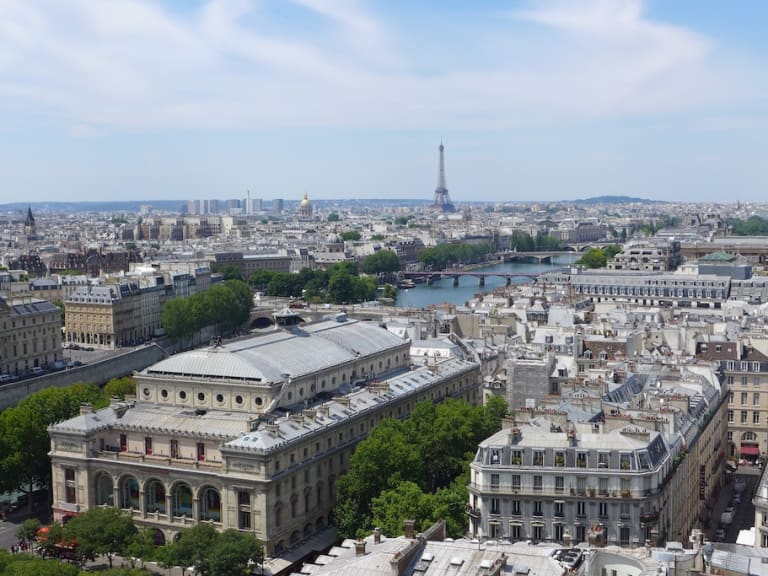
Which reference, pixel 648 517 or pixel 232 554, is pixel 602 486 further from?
pixel 232 554

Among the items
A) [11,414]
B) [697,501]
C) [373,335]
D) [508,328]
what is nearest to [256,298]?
[508,328]

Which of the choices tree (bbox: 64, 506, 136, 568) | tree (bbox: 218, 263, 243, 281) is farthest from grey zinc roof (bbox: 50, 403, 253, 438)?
tree (bbox: 218, 263, 243, 281)

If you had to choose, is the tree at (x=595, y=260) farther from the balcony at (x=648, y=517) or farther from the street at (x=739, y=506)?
the balcony at (x=648, y=517)

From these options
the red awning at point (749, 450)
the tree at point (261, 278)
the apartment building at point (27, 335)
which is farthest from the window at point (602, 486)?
the tree at point (261, 278)

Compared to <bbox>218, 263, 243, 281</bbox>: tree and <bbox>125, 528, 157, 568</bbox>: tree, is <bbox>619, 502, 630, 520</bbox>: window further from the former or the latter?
<bbox>218, 263, 243, 281</bbox>: tree

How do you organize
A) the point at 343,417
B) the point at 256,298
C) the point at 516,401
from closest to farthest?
the point at 343,417
the point at 516,401
the point at 256,298

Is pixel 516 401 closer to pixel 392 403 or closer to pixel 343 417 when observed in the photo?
pixel 392 403
